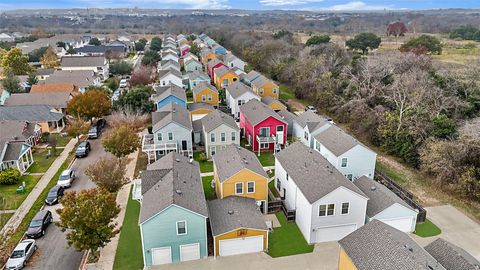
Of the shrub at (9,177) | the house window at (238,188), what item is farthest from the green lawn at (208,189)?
the shrub at (9,177)

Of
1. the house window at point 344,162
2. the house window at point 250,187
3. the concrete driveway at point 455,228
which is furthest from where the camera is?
the house window at point 344,162

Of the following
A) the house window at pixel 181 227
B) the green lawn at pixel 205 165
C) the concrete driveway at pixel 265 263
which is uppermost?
the house window at pixel 181 227

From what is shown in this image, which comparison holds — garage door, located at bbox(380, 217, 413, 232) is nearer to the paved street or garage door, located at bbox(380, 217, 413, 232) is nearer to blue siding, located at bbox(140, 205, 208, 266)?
blue siding, located at bbox(140, 205, 208, 266)

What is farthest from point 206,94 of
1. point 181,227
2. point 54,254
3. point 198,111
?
point 54,254

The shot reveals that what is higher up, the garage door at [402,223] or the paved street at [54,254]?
the garage door at [402,223]

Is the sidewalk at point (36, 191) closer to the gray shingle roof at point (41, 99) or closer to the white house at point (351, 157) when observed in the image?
the gray shingle roof at point (41, 99)

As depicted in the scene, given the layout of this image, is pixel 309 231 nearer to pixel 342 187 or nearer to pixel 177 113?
pixel 342 187

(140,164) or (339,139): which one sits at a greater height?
(339,139)

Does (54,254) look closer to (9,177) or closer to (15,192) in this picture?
(15,192)

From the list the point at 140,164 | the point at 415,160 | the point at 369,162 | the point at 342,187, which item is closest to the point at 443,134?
the point at 415,160
